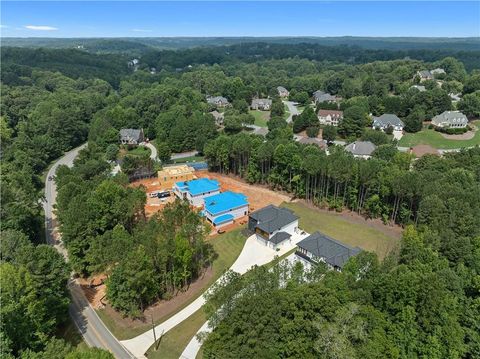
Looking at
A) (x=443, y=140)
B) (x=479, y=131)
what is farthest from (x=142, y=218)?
(x=479, y=131)

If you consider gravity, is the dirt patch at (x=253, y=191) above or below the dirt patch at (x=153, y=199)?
above

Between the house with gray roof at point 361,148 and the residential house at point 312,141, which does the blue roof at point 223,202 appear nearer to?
the house with gray roof at point 361,148

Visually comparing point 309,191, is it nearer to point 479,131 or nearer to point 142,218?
point 142,218

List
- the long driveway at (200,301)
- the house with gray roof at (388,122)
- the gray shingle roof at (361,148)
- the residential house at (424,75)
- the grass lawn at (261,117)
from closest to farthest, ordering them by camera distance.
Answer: the long driveway at (200,301) → the gray shingle roof at (361,148) → the house with gray roof at (388,122) → the grass lawn at (261,117) → the residential house at (424,75)

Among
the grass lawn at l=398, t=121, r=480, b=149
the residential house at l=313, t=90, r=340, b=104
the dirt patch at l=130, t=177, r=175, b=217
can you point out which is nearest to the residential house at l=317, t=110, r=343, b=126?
the grass lawn at l=398, t=121, r=480, b=149

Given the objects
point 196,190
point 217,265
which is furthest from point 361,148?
point 217,265

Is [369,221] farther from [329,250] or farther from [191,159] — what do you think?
[191,159]

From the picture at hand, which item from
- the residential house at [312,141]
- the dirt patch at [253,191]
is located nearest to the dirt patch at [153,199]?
the dirt patch at [253,191]
